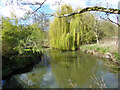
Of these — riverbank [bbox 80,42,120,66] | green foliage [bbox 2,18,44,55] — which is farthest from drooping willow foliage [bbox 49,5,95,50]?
green foliage [bbox 2,18,44,55]

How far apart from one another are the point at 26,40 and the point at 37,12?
309 centimetres

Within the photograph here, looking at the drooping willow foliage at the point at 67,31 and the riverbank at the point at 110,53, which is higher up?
the drooping willow foliage at the point at 67,31

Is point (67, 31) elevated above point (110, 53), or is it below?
above

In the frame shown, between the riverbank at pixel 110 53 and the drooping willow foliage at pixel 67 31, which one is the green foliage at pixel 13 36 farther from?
the drooping willow foliage at pixel 67 31

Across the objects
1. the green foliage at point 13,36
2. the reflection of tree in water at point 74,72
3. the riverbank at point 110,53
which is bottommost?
the reflection of tree in water at point 74,72

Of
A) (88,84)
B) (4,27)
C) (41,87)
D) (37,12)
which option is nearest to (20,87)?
(41,87)

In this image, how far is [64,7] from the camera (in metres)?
9.53

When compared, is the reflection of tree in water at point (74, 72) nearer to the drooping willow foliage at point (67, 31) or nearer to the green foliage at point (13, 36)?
the green foliage at point (13, 36)

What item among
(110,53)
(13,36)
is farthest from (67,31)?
(13,36)

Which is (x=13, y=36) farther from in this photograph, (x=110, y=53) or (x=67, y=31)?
(x=67, y=31)

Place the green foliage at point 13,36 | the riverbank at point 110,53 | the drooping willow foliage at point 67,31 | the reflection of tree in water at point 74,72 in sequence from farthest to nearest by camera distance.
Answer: the drooping willow foliage at point 67,31, the riverbank at point 110,53, the green foliage at point 13,36, the reflection of tree in water at point 74,72

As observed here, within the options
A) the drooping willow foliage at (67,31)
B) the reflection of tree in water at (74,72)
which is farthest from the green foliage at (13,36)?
the drooping willow foliage at (67,31)

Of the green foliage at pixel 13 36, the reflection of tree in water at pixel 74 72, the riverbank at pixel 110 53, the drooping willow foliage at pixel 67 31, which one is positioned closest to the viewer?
the reflection of tree in water at pixel 74 72

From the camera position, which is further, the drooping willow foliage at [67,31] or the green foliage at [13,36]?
the drooping willow foliage at [67,31]
